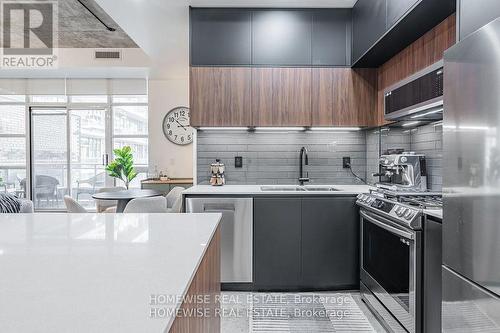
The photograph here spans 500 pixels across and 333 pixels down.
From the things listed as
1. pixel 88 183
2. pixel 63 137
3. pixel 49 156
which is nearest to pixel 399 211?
pixel 88 183

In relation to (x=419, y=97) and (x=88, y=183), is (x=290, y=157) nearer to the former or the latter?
(x=419, y=97)

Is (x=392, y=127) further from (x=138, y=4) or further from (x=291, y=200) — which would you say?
(x=138, y=4)

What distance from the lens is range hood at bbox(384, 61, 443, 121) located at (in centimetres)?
191

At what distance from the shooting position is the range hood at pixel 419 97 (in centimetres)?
191

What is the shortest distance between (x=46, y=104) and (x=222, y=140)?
4.68 metres

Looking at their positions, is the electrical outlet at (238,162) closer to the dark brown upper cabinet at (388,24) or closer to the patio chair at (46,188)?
the dark brown upper cabinet at (388,24)

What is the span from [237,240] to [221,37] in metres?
1.97

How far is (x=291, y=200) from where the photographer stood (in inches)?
111

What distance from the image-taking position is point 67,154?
6.24 m

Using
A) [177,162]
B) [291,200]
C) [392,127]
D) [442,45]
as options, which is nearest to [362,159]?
[392,127]

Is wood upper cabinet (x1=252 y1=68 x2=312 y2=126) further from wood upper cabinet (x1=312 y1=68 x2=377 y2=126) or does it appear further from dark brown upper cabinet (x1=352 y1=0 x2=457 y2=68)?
dark brown upper cabinet (x1=352 y1=0 x2=457 y2=68)

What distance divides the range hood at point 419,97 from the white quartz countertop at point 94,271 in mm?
1566

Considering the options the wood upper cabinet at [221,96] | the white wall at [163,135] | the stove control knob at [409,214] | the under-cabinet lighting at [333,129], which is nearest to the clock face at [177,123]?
the white wall at [163,135]

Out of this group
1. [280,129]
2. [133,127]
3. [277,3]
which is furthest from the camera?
[133,127]
